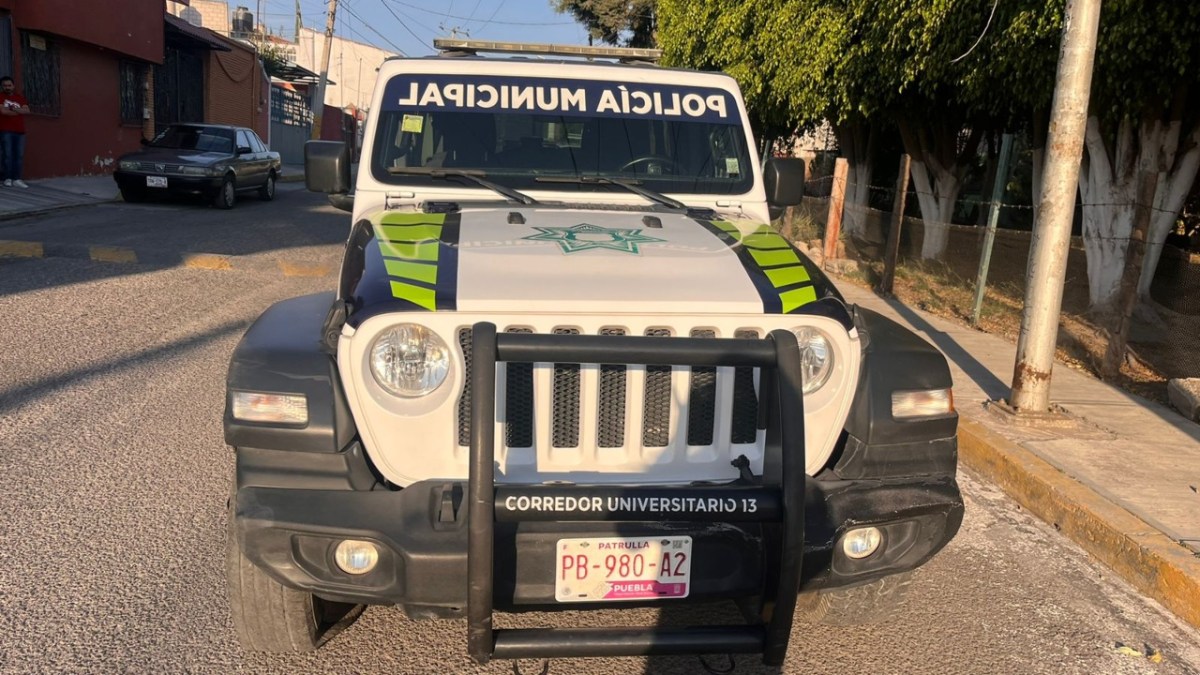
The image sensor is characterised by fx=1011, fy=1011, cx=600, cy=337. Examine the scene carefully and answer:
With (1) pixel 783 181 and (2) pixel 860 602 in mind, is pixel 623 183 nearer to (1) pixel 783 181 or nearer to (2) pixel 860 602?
(1) pixel 783 181

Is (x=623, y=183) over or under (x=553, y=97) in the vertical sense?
under

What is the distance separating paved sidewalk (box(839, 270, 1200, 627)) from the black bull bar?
7.27 feet

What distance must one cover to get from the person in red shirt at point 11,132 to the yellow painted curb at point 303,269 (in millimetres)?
8129

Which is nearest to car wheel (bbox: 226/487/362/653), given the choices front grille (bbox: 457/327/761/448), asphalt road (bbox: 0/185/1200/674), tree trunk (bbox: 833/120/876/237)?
asphalt road (bbox: 0/185/1200/674)

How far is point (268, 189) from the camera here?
19.9 metres

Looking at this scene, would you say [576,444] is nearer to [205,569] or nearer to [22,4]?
[205,569]

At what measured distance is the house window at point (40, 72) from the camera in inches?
732

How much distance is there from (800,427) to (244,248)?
10.8 m

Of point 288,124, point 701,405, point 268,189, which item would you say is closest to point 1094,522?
point 701,405

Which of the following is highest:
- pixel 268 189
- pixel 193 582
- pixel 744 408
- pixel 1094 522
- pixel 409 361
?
pixel 409 361

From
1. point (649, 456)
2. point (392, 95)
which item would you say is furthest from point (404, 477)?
point (392, 95)

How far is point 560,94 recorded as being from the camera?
453 cm

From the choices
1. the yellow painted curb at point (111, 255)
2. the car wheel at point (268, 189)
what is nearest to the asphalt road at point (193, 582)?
the yellow painted curb at point (111, 255)

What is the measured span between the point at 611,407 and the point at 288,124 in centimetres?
4015
